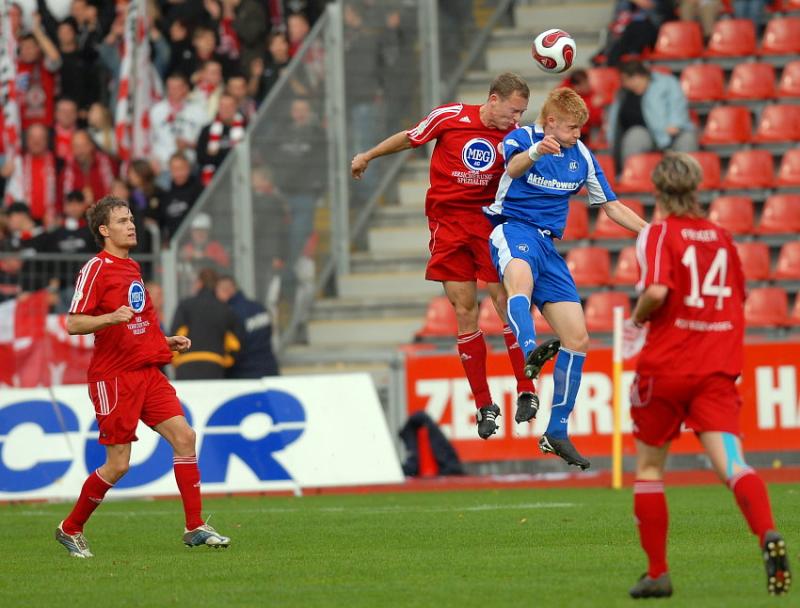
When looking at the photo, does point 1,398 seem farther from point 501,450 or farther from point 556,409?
point 556,409

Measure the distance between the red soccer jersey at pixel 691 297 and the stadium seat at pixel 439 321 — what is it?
11.4m

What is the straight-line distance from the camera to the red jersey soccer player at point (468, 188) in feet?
37.2

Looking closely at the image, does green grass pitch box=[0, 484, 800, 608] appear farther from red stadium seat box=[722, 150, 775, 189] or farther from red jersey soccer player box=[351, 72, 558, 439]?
red stadium seat box=[722, 150, 775, 189]

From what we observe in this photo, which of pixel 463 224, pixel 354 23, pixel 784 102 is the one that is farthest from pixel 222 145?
pixel 463 224

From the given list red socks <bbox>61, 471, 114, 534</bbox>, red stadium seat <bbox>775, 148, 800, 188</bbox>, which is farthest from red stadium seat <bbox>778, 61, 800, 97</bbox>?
red socks <bbox>61, 471, 114, 534</bbox>

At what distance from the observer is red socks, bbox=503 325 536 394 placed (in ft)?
36.7

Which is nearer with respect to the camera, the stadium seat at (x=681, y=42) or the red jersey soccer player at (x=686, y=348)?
the red jersey soccer player at (x=686, y=348)

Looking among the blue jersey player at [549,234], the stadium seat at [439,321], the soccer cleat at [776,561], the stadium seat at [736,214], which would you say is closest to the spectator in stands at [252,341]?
the stadium seat at [439,321]

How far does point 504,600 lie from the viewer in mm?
8078

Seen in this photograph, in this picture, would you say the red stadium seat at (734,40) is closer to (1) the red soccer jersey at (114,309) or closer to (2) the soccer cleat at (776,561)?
(1) the red soccer jersey at (114,309)

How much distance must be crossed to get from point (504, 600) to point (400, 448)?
9.97 meters

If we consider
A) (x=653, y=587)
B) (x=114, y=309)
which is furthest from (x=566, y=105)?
(x=653, y=587)

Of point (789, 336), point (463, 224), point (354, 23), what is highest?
point (354, 23)

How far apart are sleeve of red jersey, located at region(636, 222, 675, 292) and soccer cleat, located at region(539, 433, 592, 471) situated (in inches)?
118
